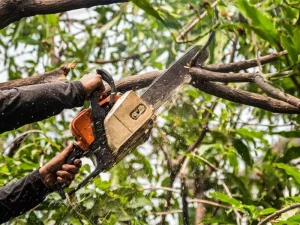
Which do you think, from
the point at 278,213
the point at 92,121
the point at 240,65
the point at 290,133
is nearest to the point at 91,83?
the point at 92,121

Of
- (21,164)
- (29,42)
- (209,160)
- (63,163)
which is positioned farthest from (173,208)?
(29,42)

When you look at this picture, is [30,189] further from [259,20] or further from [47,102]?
[259,20]

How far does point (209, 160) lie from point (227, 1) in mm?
1101

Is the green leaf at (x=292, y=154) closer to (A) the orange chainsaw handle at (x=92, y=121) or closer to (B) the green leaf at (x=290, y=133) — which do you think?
(B) the green leaf at (x=290, y=133)

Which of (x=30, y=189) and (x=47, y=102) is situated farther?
(x=30, y=189)

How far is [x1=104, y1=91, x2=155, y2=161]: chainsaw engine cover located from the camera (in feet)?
8.87

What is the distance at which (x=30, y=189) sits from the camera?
301cm

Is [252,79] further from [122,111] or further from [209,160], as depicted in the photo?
[209,160]

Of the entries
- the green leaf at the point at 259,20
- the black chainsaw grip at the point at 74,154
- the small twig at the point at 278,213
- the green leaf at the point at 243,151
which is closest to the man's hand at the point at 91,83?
the black chainsaw grip at the point at 74,154

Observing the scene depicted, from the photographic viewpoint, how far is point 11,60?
4.70 m

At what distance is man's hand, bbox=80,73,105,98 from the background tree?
0.94 feet

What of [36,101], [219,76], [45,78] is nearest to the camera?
[36,101]

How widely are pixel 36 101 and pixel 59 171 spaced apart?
1.39ft

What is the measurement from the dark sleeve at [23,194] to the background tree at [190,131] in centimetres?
38
